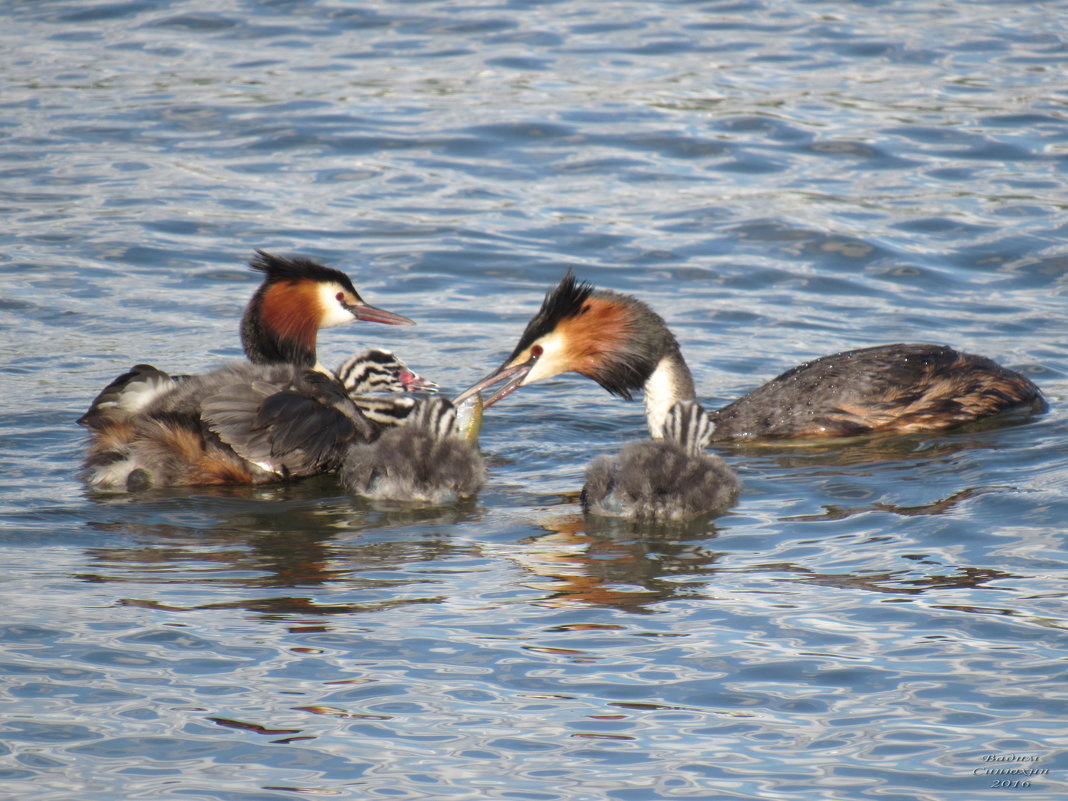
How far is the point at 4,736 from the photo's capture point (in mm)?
4441

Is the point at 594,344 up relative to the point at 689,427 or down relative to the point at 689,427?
up

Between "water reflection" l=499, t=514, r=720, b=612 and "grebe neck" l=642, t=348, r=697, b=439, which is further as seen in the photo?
"grebe neck" l=642, t=348, r=697, b=439

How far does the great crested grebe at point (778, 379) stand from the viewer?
25.5ft

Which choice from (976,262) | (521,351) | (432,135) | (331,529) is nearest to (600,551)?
(331,529)

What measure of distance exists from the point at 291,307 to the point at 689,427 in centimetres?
225

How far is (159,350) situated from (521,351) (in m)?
2.44

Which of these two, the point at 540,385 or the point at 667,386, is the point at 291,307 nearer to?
the point at 540,385

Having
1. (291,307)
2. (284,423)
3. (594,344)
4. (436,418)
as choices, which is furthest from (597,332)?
(284,423)

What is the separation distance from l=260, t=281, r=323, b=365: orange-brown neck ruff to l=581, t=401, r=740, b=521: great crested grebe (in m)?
2.09

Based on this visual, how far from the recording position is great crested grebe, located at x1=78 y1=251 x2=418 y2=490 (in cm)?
687

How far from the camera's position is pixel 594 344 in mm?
7820

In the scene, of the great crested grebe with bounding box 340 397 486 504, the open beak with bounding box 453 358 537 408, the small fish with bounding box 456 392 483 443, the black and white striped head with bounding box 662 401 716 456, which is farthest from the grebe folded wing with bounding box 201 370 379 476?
the black and white striped head with bounding box 662 401 716 456

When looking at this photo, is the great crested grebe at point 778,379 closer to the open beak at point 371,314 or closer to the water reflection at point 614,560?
the open beak at point 371,314

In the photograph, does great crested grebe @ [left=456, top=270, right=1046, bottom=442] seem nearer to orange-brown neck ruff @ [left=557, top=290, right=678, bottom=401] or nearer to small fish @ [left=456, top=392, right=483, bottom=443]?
orange-brown neck ruff @ [left=557, top=290, right=678, bottom=401]
